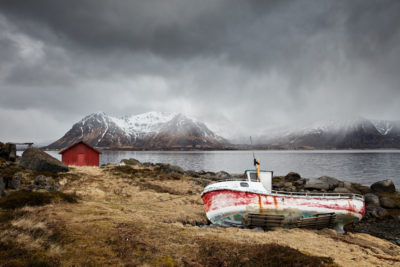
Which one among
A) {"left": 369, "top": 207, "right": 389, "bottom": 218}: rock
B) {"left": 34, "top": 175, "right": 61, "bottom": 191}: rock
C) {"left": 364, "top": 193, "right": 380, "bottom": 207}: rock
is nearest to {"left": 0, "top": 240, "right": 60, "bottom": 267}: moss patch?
{"left": 34, "top": 175, "right": 61, "bottom": 191}: rock

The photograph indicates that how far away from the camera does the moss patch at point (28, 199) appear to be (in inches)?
395

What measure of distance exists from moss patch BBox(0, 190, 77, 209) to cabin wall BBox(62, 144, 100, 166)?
26.1m

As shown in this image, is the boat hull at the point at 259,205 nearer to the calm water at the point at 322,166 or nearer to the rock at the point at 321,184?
the rock at the point at 321,184

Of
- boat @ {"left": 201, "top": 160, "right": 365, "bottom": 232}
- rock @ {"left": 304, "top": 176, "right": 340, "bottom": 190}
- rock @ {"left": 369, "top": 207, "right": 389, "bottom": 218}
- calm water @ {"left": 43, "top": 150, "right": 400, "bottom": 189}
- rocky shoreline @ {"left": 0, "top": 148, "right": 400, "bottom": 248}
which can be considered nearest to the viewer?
boat @ {"left": 201, "top": 160, "right": 365, "bottom": 232}

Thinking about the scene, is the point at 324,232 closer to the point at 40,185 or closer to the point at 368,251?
the point at 368,251

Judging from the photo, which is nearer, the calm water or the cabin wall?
the cabin wall

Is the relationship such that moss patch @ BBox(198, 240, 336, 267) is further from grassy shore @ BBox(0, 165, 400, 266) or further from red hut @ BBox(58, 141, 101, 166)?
red hut @ BBox(58, 141, 101, 166)

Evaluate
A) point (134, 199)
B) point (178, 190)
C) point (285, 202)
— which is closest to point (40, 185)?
point (134, 199)

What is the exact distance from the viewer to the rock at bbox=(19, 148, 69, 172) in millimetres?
23234

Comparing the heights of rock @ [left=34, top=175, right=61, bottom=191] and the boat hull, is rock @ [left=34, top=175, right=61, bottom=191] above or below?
above

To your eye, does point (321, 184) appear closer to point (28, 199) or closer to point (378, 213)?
point (378, 213)

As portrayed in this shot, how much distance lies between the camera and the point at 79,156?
119 feet

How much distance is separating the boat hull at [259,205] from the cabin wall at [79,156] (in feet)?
101

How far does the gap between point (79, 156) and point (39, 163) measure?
1330 centimetres
